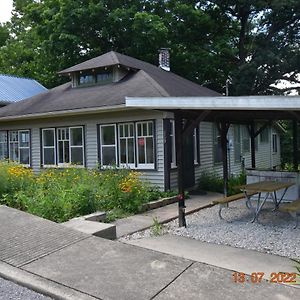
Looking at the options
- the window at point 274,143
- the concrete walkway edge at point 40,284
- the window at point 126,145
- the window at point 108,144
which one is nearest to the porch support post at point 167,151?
the window at point 126,145

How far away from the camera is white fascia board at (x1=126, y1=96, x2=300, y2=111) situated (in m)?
5.67

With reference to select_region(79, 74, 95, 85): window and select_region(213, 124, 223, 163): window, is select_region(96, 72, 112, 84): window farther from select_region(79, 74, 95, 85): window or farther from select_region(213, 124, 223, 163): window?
select_region(213, 124, 223, 163): window

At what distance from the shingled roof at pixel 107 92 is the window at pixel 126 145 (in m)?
1.00

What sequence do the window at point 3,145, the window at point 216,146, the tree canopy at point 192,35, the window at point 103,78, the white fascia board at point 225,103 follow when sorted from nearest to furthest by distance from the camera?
1. the white fascia board at point 225,103
2. the window at point 103,78
3. the window at point 216,146
4. the window at point 3,145
5. the tree canopy at point 192,35

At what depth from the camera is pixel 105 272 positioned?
471 centimetres

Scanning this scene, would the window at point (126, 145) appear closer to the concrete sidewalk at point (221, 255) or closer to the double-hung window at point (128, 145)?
the double-hung window at point (128, 145)

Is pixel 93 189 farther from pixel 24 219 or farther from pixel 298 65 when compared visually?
pixel 298 65

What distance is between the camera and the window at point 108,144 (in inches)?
504

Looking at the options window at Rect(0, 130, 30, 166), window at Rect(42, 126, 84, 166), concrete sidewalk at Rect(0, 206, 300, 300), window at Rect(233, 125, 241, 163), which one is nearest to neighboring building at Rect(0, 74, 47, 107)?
window at Rect(0, 130, 30, 166)

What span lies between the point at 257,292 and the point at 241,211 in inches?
201

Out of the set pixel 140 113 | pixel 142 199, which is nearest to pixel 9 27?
pixel 140 113

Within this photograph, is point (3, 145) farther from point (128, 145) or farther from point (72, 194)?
point (72, 194)

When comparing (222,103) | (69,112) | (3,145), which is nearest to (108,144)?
(69,112)

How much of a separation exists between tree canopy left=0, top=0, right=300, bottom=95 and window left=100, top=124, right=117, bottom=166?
35.9 ft
